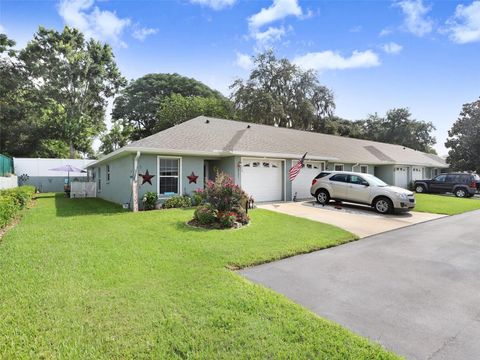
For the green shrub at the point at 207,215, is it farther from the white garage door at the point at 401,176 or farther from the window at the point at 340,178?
the white garage door at the point at 401,176

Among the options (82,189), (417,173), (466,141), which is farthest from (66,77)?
(466,141)

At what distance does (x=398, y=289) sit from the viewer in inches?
162

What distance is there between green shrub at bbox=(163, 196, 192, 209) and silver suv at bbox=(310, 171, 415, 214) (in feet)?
21.6

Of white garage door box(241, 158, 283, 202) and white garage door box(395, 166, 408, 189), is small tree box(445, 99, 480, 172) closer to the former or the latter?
white garage door box(395, 166, 408, 189)

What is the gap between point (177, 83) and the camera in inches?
1641

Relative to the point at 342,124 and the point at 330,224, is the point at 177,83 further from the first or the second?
the point at 330,224

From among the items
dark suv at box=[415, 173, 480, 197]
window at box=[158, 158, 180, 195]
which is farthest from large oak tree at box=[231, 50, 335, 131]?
window at box=[158, 158, 180, 195]

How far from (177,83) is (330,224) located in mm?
39063

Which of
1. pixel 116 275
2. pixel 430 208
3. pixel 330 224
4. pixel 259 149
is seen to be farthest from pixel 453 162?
pixel 116 275

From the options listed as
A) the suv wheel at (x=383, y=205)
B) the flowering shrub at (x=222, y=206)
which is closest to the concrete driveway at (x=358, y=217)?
the suv wheel at (x=383, y=205)

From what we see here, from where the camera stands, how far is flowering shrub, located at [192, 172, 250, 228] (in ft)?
26.8

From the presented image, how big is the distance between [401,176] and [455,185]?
168 inches

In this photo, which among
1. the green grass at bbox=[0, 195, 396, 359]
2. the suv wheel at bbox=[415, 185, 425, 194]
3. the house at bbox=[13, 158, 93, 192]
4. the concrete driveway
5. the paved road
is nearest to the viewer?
the green grass at bbox=[0, 195, 396, 359]

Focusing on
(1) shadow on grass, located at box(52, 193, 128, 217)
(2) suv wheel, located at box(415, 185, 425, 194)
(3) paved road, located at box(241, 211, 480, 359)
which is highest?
(2) suv wheel, located at box(415, 185, 425, 194)
